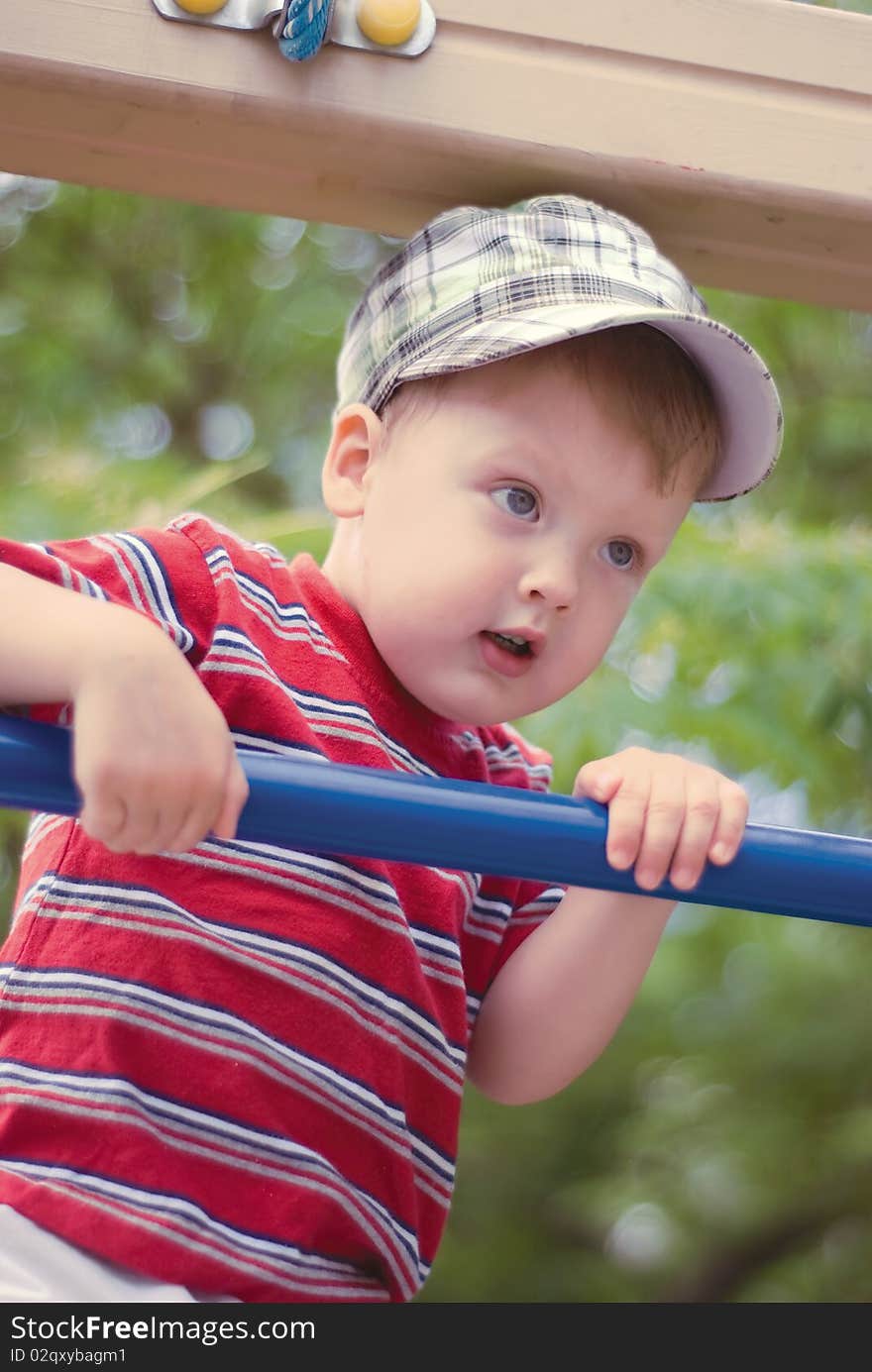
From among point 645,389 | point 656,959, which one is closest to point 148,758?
point 645,389

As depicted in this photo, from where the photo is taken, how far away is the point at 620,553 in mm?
1019

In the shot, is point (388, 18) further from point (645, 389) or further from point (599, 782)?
point (599, 782)

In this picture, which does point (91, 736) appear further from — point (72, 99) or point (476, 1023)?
point (476, 1023)

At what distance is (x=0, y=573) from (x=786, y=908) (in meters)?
0.41

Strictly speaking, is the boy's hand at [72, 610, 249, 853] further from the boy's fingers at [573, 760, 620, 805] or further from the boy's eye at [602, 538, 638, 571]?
the boy's eye at [602, 538, 638, 571]

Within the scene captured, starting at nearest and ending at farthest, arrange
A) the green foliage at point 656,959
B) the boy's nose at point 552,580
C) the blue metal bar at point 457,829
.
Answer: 1. the blue metal bar at point 457,829
2. the boy's nose at point 552,580
3. the green foliage at point 656,959

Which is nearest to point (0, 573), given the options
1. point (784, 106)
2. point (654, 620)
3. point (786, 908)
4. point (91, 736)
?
point (91, 736)

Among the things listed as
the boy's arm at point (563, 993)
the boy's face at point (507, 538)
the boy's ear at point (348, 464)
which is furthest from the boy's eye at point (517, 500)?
the boy's arm at point (563, 993)

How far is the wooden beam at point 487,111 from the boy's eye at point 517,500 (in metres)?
0.18

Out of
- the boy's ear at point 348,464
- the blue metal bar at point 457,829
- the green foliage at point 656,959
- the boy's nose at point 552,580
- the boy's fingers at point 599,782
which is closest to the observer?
the blue metal bar at point 457,829

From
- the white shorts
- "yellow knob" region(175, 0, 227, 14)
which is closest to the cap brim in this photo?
"yellow knob" region(175, 0, 227, 14)

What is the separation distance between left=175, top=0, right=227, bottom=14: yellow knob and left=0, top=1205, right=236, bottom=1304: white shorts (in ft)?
2.09

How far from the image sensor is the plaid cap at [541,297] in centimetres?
98

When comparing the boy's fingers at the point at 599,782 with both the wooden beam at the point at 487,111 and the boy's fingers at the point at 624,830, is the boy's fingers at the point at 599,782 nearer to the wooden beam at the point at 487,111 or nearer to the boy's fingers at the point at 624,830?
the boy's fingers at the point at 624,830
